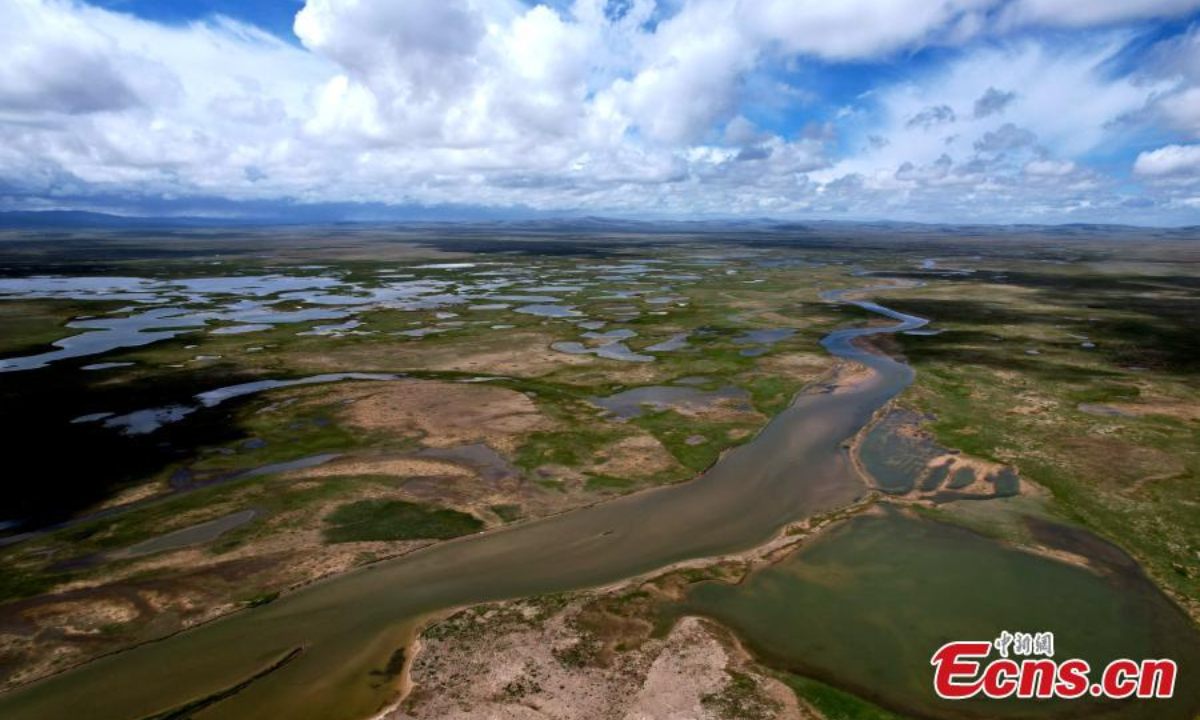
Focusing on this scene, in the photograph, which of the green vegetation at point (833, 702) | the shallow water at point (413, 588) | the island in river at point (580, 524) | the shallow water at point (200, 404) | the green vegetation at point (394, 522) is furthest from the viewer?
the shallow water at point (200, 404)

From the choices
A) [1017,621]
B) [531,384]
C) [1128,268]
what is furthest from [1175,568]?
[1128,268]

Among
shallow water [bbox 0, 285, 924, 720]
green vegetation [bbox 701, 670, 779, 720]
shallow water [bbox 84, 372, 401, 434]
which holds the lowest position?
shallow water [bbox 0, 285, 924, 720]

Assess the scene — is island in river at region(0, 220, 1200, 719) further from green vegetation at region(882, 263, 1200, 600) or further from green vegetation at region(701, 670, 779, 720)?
green vegetation at region(882, 263, 1200, 600)

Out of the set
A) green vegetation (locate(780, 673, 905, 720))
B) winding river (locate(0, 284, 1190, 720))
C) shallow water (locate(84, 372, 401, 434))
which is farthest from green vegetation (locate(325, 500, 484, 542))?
shallow water (locate(84, 372, 401, 434))

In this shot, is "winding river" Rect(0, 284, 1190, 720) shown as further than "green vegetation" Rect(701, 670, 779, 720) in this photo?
Yes

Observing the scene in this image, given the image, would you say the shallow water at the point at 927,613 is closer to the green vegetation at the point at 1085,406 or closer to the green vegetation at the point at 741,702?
the green vegetation at the point at 741,702

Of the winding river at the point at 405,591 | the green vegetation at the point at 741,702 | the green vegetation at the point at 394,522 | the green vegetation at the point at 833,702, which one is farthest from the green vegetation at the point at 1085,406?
the green vegetation at the point at 394,522
